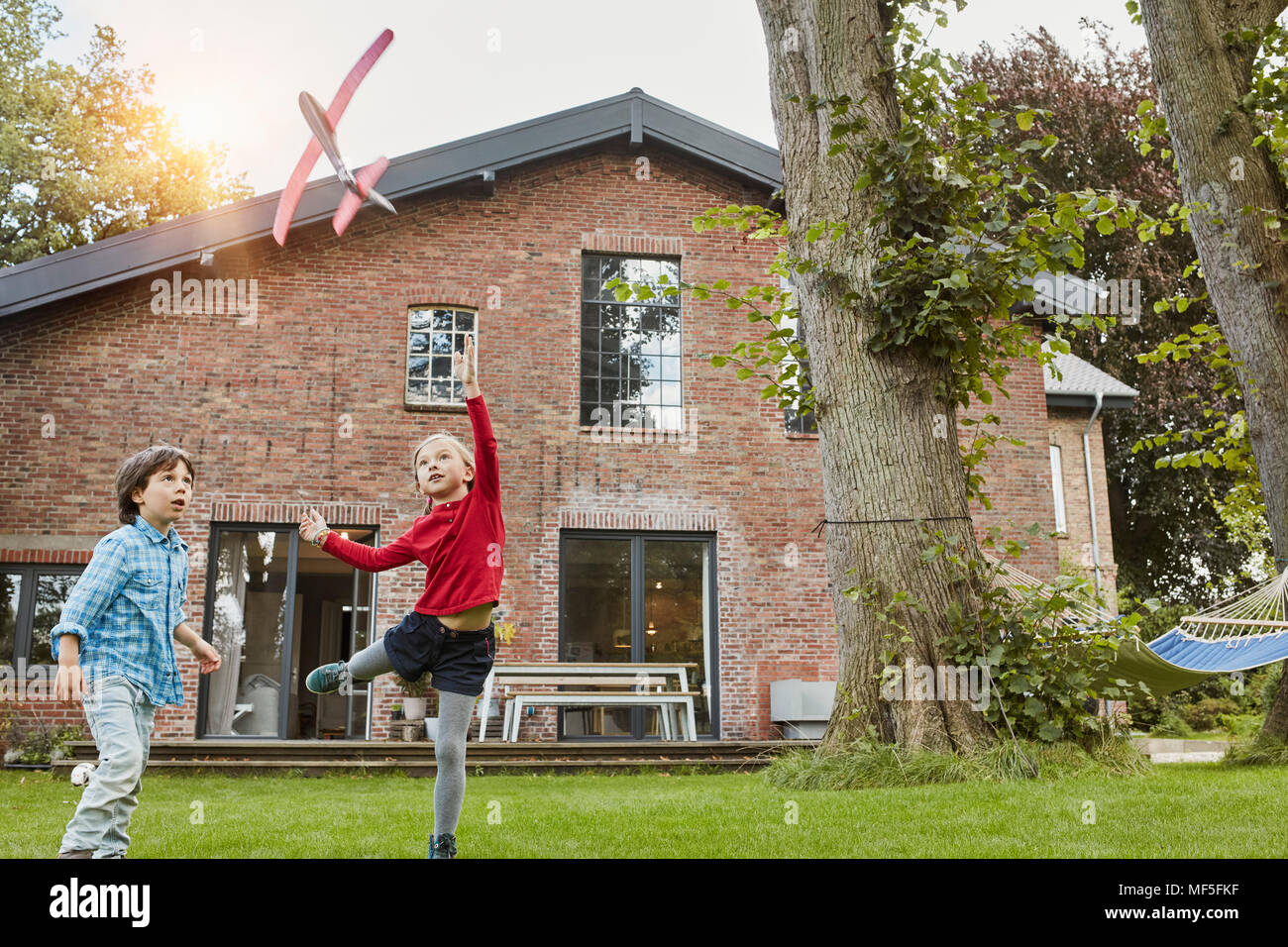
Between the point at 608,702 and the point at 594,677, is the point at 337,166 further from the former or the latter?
the point at 608,702

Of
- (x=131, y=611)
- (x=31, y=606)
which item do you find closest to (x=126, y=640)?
(x=131, y=611)

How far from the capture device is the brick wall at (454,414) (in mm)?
10539

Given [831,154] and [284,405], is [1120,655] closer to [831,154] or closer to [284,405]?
[831,154]

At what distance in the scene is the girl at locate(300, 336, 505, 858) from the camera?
350 centimetres

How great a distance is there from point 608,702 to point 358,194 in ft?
19.5

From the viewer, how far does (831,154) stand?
6.14 metres

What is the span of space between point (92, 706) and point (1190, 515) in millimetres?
23483

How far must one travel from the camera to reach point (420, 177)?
37.0 ft

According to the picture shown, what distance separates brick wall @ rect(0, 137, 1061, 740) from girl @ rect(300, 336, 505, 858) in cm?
714

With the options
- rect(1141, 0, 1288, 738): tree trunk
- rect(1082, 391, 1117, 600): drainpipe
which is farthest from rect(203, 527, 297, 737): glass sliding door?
rect(1082, 391, 1117, 600): drainpipe

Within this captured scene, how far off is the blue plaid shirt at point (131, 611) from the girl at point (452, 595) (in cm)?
55

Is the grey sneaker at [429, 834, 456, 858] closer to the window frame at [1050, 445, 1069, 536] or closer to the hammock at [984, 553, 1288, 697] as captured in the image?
the hammock at [984, 553, 1288, 697]

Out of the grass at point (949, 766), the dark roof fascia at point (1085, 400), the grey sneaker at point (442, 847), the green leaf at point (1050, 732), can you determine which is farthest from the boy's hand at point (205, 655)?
the dark roof fascia at point (1085, 400)

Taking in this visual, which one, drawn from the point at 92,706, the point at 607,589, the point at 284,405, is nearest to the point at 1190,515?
the point at 607,589
